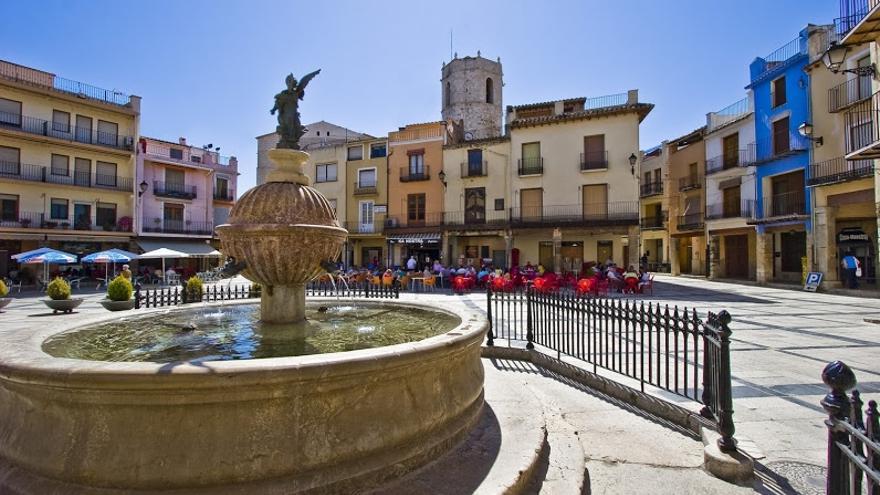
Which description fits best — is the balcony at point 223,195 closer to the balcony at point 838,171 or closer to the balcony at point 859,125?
the balcony at point 859,125

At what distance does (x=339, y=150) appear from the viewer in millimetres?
34625

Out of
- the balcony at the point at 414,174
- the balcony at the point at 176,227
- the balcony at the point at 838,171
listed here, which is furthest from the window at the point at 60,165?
the balcony at the point at 838,171

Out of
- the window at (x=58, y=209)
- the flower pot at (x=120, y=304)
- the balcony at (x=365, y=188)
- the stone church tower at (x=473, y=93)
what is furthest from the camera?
the stone church tower at (x=473, y=93)

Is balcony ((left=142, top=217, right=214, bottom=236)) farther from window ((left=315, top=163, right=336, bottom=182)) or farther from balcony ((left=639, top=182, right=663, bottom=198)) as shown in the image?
balcony ((left=639, top=182, right=663, bottom=198))

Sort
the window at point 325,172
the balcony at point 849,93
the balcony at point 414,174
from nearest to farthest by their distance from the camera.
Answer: the balcony at point 849,93
the balcony at point 414,174
the window at point 325,172

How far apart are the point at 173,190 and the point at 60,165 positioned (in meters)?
6.36

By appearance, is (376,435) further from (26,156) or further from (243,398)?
(26,156)

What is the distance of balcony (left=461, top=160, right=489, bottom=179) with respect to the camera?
29297 mm

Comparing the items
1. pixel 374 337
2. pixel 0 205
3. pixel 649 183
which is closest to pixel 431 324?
pixel 374 337

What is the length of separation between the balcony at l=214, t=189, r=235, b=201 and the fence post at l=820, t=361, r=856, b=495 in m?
38.8

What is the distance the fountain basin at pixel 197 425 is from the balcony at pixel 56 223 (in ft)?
98.3

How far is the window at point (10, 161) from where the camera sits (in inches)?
947

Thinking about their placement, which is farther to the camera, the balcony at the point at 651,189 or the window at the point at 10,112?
the balcony at the point at 651,189

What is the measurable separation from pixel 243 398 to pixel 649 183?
40.3 m
